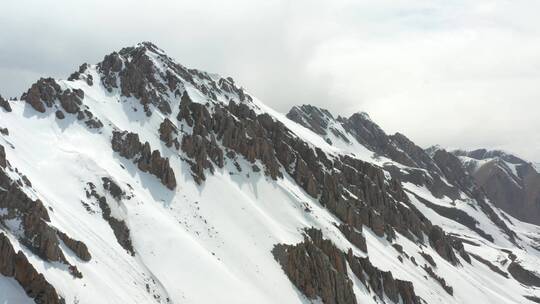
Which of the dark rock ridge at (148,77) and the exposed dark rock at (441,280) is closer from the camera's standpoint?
the dark rock ridge at (148,77)

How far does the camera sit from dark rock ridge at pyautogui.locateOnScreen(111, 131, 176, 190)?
7950 cm

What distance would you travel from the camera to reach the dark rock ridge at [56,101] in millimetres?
81438

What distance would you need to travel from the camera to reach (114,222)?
207 ft

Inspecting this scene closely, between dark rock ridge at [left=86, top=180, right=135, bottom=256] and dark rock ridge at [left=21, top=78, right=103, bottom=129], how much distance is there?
20266mm

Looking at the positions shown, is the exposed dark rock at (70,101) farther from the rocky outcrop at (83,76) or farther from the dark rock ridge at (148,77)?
the dark rock ridge at (148,77)

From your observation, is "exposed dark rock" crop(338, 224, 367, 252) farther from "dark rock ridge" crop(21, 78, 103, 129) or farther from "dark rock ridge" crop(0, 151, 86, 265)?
"dark rock ridge" crop(0, 151, 86, 265)

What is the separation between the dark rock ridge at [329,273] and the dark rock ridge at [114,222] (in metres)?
23.9

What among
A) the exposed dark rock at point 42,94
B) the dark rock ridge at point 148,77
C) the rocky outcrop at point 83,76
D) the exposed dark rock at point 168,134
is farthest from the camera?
the dark rock ridge at point 148,77

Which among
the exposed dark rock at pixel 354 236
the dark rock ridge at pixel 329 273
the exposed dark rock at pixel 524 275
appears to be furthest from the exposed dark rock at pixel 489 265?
the exposed dark rock at pixel 354 236

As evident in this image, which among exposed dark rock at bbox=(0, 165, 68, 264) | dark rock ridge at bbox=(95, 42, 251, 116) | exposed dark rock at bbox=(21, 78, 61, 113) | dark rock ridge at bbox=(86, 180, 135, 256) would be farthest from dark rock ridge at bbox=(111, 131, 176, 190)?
exposed dark rock at bbox=(0, 165, 68, 264)

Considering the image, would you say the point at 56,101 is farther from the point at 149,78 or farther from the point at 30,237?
the point at 30,237

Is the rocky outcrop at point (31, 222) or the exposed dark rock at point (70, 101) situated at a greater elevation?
the exposed dark rock at point (70, 101)

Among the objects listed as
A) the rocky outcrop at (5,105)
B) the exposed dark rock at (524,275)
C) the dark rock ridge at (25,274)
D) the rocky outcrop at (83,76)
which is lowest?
the dark rock ridge at (25,274)

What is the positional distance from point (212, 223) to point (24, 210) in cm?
3063
